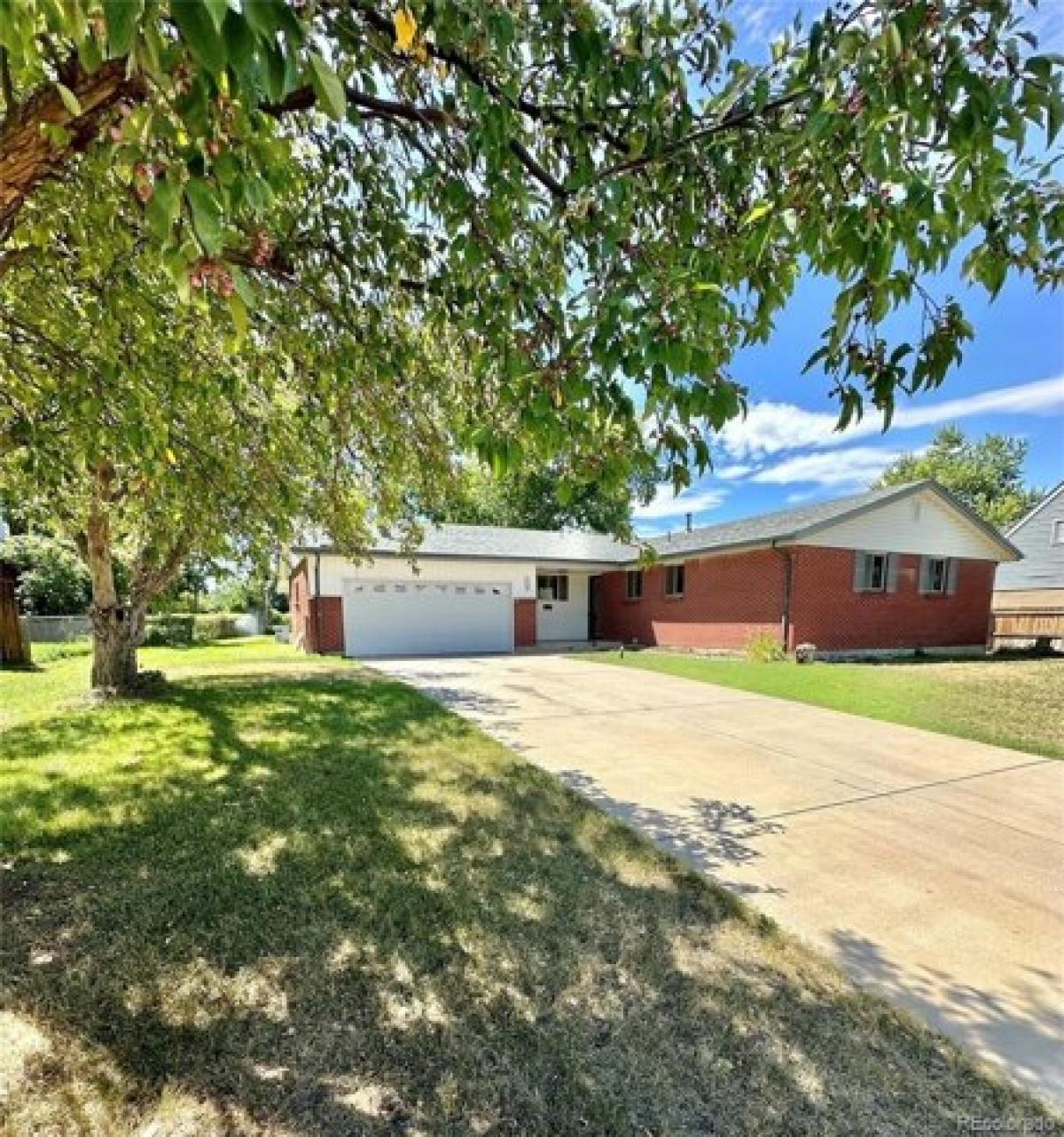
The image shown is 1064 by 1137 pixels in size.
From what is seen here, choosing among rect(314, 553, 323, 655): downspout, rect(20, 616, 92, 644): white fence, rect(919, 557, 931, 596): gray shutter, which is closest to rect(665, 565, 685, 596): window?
rect(919, 557, 931, 596): gray shutter

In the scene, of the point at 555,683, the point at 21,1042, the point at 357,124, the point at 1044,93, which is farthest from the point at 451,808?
the point at 555,683

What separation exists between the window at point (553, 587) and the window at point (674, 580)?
418cm

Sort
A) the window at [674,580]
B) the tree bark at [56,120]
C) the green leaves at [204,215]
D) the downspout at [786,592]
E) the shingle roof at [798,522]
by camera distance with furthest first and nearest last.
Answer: the window at [674,580] → the shingle roof at [798,522] → the downspout at [786,592] → the tree bark at [56,120] → the green leaves at [204,215]

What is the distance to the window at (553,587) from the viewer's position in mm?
21000

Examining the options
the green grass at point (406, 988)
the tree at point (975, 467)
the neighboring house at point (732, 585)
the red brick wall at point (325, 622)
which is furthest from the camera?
the tree at point (975, 467)

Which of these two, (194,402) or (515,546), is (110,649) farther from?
(515,546)

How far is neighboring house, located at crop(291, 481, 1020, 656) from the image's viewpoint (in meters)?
14.9

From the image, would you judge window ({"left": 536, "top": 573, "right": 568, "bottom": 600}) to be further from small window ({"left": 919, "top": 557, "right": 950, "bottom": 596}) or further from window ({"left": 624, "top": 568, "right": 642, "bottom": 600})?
small window ({"left": 919, "top": 557, "right": 950, "bottom": 596})

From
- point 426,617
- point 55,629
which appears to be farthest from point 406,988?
point 55,629

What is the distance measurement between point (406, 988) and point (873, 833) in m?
3.35

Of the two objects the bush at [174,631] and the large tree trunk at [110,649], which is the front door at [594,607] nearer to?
the bush at [174,631]

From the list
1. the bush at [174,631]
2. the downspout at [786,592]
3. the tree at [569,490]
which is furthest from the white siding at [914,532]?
the bush at [174,631]

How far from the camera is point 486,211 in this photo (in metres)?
2.59

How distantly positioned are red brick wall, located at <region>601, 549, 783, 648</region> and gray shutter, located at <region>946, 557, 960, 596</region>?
19.6 feet
